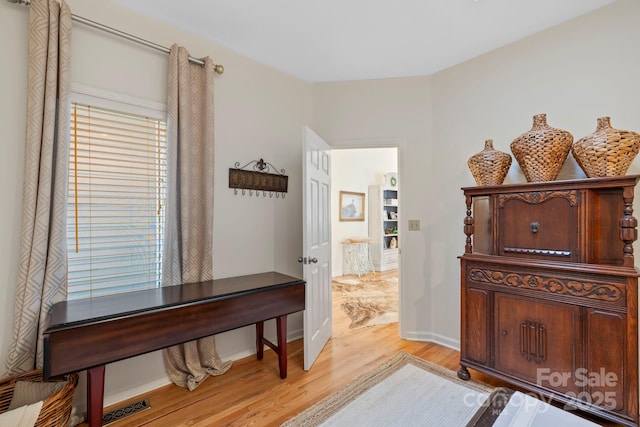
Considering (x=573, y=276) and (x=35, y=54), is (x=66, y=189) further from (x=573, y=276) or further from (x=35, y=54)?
(x=573, y=276)

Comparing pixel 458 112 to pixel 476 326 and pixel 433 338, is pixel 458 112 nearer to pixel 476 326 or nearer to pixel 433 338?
pixel 476 326

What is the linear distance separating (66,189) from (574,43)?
356 centimetres

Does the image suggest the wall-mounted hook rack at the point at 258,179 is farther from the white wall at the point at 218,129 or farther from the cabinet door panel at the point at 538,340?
the cabinet door panel at the point at 538,340

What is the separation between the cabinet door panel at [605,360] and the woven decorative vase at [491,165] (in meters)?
1.02

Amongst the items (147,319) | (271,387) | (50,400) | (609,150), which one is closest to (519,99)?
(609,150)

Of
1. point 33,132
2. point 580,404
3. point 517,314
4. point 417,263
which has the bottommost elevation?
point 580,404

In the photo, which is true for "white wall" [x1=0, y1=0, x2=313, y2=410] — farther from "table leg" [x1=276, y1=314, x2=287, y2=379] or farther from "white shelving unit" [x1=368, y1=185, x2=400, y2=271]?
"white shelving unit" [x1=368, y1=185, x2=400, y2=271]

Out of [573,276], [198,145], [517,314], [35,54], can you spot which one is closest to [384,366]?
[517,314]

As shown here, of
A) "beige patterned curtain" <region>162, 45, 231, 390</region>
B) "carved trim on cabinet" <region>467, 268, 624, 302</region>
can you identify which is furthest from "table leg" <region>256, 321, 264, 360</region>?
"carved trim on cabinet" <region>467, 268, 624, 302</region>

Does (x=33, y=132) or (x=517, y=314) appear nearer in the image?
(x=33, y=132)

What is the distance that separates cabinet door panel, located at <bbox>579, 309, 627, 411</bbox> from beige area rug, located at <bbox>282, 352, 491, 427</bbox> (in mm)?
612

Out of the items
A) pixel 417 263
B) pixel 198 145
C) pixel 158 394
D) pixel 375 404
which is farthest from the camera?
pixel 417 263

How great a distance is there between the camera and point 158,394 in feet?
7.16

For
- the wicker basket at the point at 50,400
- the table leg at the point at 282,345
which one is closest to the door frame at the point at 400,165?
the table leg at the point at 282,345
